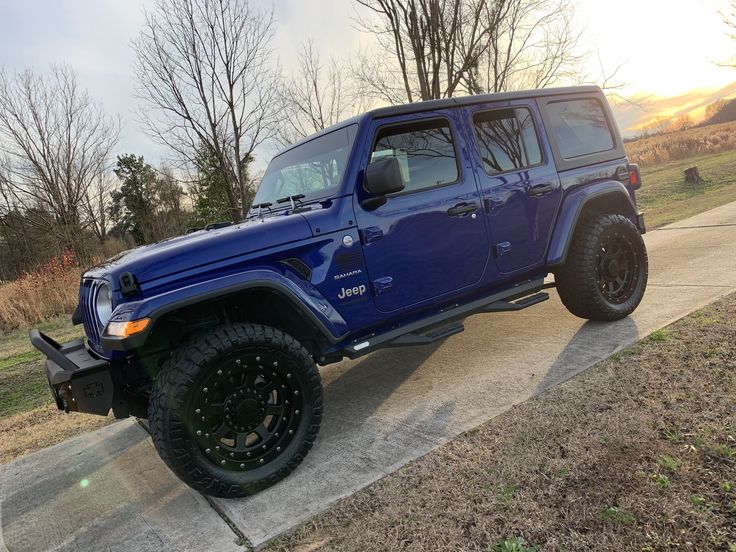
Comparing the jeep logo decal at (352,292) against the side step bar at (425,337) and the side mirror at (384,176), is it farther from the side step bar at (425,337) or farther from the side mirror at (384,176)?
the side mirror at (384,176)

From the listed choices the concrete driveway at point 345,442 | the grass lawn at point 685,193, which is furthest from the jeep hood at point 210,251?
the grass lawn at point 685,193

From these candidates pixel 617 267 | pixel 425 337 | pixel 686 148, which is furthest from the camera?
pixel 686 148

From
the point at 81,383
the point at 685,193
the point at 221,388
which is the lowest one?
the point at 685,193

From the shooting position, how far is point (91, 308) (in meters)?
2.85

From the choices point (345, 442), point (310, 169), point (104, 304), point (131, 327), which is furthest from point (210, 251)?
point (345, 442)

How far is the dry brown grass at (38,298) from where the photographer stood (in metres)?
9.62

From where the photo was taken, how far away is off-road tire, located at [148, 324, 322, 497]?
7.84 feet

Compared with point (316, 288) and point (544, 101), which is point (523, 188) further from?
point (316, 288)

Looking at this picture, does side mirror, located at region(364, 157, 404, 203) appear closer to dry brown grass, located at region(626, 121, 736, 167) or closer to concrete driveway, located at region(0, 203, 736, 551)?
concrete driveway, located at region(0, 203, 736, 551)

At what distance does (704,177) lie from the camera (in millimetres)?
14891

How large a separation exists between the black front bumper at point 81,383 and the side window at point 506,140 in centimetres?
286

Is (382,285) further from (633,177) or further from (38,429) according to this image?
(38,429)

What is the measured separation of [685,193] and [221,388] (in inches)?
569

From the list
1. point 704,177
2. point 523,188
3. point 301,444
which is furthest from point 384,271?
point 704,177
